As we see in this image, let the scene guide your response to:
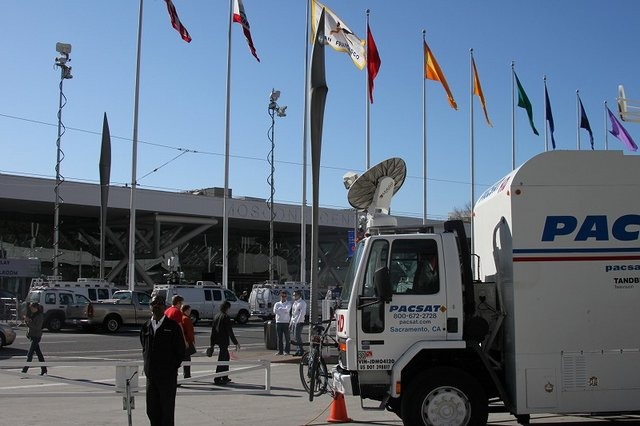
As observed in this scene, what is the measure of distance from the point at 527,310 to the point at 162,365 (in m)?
4.43

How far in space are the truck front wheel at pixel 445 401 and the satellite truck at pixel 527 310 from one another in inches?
0.5

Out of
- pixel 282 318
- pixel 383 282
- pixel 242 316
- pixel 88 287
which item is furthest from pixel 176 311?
pixel 242 316

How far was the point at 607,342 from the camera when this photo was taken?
8.81m

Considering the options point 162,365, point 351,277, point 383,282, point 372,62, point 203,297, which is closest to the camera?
point 162,365

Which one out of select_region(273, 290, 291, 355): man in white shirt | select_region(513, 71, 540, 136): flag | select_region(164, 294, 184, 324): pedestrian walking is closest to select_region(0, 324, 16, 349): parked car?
select_region(273, 290, 291, 355): man in white shirt

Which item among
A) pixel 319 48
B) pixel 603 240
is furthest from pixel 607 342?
pixel 319 48

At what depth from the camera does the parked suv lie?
31.4m

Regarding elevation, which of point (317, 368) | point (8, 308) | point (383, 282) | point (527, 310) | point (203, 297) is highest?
point (383, 282)

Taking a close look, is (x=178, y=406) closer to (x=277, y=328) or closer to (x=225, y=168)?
(x=277, y=328)

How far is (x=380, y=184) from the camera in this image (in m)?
11.0

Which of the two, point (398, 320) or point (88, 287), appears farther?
point (88, 287)

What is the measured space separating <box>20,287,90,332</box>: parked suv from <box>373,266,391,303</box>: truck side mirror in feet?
82.9

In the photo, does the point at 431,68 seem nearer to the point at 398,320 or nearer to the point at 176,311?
the point at 176,311

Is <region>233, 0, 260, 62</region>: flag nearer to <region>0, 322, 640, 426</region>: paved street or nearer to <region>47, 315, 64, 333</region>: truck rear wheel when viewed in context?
<region>47, 315, 64, 333</region>: truck rear wheel
